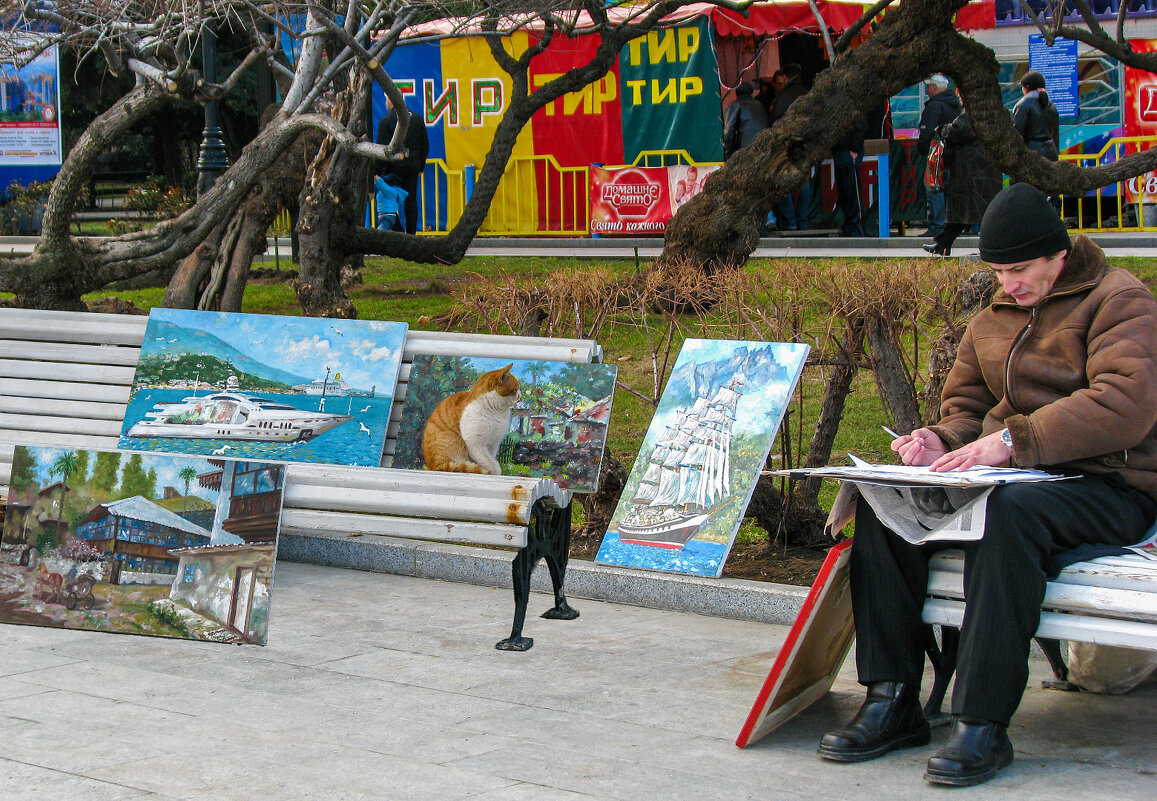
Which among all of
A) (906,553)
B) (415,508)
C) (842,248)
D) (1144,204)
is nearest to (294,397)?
(415,508)

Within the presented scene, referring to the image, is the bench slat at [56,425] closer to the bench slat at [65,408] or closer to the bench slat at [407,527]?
the bench slat at [65,408]

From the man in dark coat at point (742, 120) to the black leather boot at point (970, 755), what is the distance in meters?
13.8

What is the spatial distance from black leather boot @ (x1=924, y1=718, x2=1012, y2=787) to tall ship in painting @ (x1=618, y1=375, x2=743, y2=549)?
6.99ft

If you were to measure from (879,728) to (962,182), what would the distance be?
11.4 metres

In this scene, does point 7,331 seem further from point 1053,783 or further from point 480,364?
point 1053,783

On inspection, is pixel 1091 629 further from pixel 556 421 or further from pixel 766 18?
pixel 766 18

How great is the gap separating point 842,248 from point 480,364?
11.7 meters

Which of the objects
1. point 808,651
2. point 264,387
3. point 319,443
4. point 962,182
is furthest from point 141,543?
point 962,182

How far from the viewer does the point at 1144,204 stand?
16.1 metres

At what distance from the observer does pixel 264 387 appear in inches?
237

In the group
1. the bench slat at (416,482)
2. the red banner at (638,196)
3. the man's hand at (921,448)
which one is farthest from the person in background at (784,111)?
the man's hand at (921,448)

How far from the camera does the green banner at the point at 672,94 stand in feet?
59.5

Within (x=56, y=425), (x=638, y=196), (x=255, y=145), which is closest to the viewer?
(x=56, y=425)

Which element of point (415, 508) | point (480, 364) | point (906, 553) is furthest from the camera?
point (480, 364)
